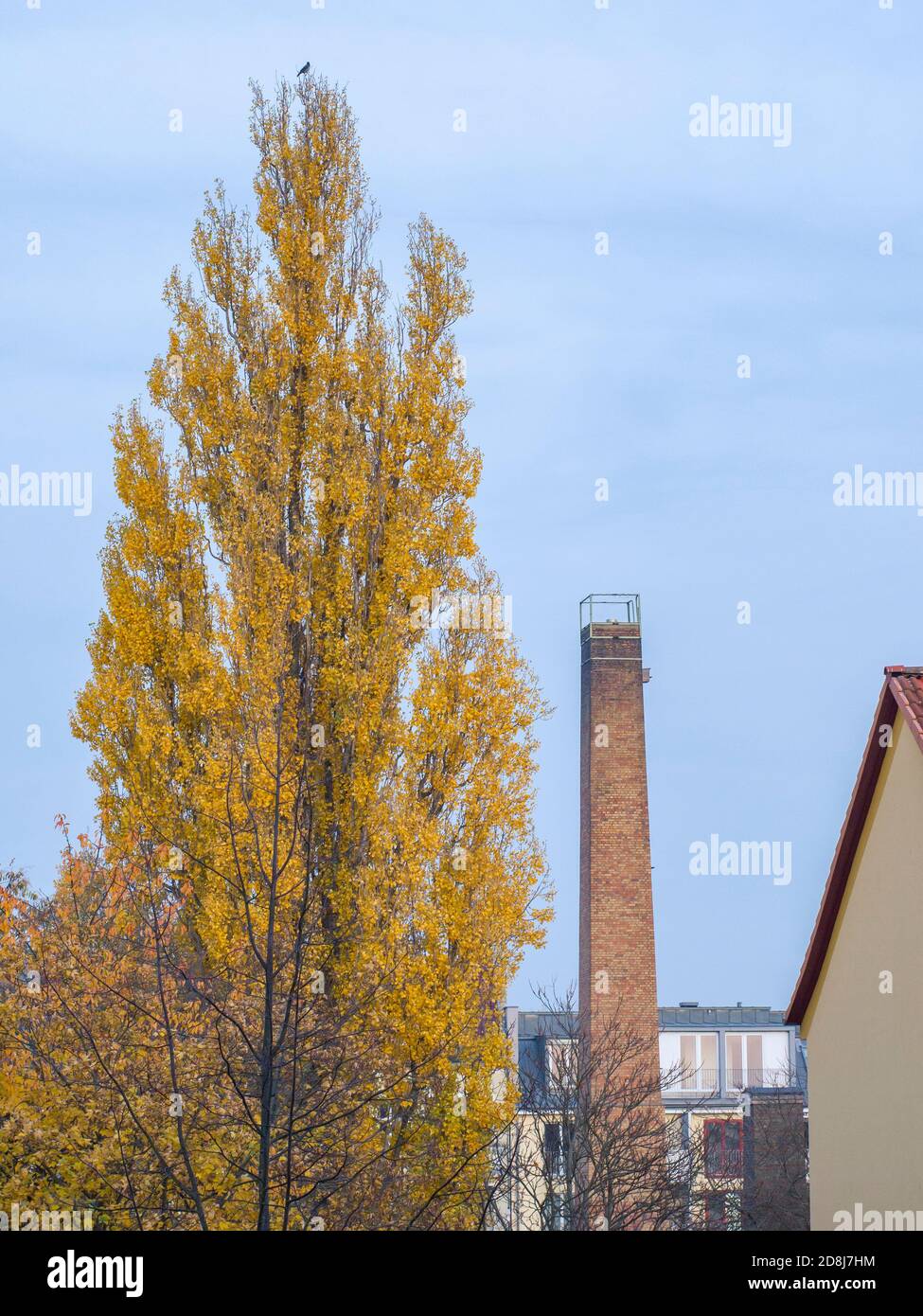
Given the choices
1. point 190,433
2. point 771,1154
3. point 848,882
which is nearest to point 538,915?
point 848,882

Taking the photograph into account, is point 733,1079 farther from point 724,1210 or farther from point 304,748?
point 304,748

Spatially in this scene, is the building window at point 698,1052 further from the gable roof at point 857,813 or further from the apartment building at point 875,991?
the apartment building at point 875,991

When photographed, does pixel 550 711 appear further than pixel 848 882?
Yes

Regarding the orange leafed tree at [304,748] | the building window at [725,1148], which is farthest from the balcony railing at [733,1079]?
the orange leafed tree at [304,748]

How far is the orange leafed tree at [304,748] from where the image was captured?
16.6m

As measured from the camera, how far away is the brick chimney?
120ft

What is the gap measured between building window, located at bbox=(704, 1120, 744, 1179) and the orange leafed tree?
2059cm

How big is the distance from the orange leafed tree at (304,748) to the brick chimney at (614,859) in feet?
44.7

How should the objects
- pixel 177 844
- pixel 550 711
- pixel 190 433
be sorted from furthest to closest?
pixel 190 433, pixel 550 711, pixel 177 844

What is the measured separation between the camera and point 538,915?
849 inches

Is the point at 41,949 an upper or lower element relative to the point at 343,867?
lower

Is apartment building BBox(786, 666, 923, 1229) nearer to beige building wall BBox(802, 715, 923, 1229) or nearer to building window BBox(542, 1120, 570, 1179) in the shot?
beige building wall BBox(802, 715, 923, 1229)
